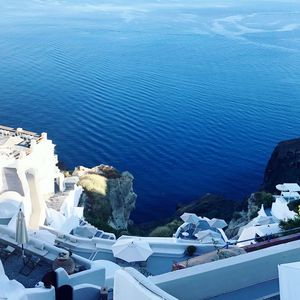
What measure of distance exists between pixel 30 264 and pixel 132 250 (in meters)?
2.98

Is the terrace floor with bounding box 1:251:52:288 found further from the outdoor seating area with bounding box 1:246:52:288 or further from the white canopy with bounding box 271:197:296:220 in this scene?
the white canopy with bounding box 271:197:296:220

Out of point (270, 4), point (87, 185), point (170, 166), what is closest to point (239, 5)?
point (270, 4)

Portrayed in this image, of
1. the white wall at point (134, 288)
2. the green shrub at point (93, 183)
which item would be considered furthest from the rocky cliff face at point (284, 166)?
the white wall at point (134, 288)

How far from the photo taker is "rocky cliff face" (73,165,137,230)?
51.9ft

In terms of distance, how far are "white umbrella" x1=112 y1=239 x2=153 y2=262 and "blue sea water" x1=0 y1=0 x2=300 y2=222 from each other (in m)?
12.9

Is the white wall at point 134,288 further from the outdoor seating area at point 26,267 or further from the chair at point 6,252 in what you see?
the chair at point 6,252

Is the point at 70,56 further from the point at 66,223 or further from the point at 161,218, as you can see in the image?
the point at 66,223

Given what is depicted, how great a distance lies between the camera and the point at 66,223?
11.5 m

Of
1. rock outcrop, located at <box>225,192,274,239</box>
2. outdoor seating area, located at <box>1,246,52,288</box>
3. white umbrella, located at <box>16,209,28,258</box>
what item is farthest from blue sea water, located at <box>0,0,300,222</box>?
white umbrella, located at <box>16,209,28,258</box>

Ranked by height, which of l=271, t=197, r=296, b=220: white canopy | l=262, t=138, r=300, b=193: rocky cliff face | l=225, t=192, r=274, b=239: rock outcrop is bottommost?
l=262, t=138, r=300, b=193: rocky cliff face

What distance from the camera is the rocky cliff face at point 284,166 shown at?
2281cm

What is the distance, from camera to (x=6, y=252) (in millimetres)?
7027

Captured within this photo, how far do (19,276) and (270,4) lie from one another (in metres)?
79.5

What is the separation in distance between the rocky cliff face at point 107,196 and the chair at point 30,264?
7.29 meters
